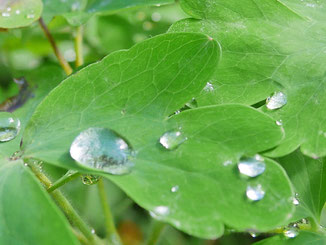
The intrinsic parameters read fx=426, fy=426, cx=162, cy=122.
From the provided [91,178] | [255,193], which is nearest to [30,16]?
[91,178]

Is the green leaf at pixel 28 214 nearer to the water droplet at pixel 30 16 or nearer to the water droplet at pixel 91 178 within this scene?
the water droplet at pixel 91 178

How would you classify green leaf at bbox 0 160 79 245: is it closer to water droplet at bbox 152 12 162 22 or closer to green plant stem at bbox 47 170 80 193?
green plant stem at bbox 47 170 80 193

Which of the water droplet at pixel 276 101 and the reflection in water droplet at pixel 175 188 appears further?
the water droplet at pixel 276 101

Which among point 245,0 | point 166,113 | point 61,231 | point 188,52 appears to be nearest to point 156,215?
point 61,231

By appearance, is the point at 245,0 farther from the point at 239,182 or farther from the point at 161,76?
the point at 239,182

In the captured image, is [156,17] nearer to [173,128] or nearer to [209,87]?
[209,87]

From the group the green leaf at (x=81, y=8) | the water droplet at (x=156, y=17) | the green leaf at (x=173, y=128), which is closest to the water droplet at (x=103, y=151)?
the green leaf at (x=173, y=128)

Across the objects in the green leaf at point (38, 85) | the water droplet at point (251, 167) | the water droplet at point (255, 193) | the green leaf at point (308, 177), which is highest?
the water droplet at point (251, 167)
